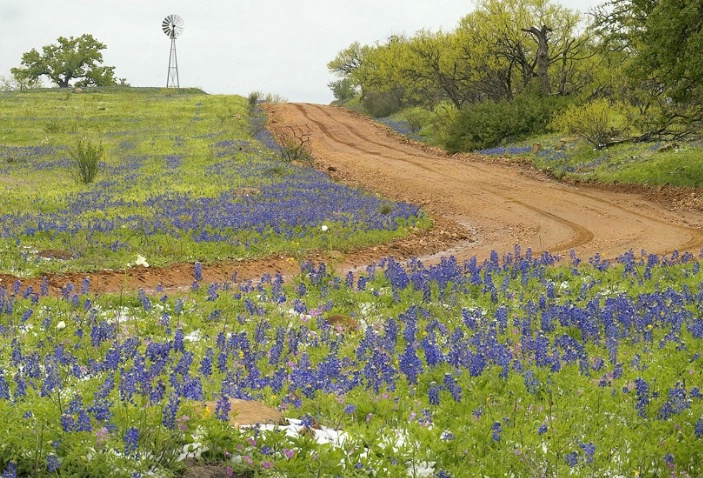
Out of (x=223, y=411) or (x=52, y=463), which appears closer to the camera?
(x=52, y=463)

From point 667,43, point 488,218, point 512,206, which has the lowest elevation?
point 488,218

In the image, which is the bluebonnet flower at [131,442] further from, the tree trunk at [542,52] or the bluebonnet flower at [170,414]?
the tree trunk at [542,52]

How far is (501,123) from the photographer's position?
3444 cm

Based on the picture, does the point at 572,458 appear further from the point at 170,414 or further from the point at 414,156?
the point at 414,156

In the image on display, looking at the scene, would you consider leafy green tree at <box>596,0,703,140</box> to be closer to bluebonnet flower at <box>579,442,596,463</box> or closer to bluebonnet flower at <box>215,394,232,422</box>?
bluebonnet flower at <box>579,442,596,463</box>

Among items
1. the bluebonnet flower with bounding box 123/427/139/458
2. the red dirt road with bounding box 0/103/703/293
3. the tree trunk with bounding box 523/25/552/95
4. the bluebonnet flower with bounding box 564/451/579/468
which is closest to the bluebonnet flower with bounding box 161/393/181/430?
the bluebonnet flower with bounding box 123/427/139/458

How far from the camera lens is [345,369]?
22.0 ft

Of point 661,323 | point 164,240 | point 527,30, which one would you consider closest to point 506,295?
point 661,323

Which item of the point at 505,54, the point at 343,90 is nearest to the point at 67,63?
the point at 343,90

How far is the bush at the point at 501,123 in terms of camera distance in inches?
1339

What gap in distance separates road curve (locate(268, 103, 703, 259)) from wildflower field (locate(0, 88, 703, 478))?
7.54 feet

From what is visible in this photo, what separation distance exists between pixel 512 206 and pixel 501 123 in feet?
50.4

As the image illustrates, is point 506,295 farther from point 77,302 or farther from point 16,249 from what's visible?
point 16,249

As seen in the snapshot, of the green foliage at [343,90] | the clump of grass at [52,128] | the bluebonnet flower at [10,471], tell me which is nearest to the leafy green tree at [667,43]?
the bluebonnet flower at [10,471]
